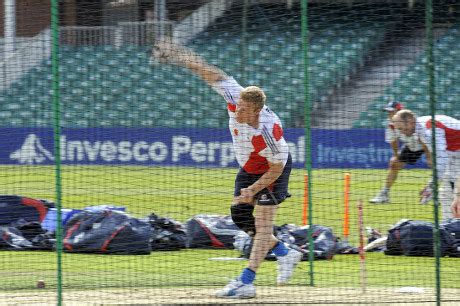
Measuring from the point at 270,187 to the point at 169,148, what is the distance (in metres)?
11.7

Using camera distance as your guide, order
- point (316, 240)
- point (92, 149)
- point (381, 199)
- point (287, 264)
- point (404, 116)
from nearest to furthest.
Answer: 1. point (287, 264)
2. point (316, 240)
3. point (404, 116)
4. point (381, 199)
5. point (92, 149)

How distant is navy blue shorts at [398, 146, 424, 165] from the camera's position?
49.5 feet

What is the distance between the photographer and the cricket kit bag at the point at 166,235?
11.6 m

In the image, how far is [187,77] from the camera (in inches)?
597

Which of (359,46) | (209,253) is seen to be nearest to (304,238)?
(209,253)

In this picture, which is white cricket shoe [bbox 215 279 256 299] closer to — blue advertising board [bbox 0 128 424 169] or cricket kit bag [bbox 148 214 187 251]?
cricket kit bag [bbox 148 214 187 251]

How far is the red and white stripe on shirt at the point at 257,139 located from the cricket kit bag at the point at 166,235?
302 centimetres

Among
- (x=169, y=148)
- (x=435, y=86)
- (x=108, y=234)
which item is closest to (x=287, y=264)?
(x=435, y=86)

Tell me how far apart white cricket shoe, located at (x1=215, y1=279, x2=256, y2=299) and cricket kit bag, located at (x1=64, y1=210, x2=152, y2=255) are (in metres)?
2.89

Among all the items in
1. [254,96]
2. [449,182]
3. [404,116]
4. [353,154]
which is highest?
[254,96]

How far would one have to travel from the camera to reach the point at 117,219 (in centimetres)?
1097

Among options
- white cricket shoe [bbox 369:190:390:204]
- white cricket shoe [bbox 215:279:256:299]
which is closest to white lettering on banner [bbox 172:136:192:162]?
white cricket shoe [bbox 369:190:390:204]

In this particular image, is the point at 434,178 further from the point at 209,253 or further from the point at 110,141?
the point at 110,141

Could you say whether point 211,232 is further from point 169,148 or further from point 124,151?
point 124,151
